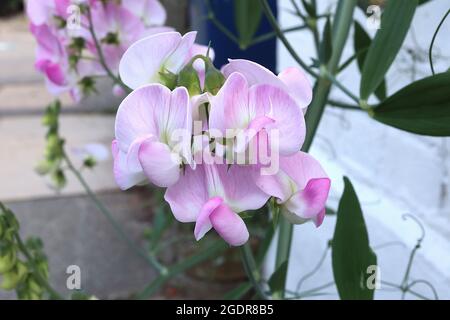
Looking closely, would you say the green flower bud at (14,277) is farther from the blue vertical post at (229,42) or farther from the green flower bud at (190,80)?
the blue vertical post at (229,42)

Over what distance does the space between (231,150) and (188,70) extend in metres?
0.06

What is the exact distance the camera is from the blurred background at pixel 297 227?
1.04 metres

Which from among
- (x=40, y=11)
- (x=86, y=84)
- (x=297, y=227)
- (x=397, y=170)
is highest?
(x=40, y=11)

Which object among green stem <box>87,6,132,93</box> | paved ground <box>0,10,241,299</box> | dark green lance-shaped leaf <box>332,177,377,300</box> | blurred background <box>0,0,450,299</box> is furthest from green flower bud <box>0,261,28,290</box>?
paved ground <box>0,10,241,299</box>

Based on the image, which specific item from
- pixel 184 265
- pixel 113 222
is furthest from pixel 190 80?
pixel 113 222

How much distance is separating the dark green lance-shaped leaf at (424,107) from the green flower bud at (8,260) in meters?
0.41

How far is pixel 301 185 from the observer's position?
0.45 m

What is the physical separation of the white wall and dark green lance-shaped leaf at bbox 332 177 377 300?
365mm

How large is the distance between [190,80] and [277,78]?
59mm

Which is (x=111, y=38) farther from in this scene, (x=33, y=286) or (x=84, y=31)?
(x=33, y=286)

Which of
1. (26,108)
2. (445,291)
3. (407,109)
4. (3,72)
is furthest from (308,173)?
(3,72)

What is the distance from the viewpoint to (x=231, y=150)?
0.42 metres

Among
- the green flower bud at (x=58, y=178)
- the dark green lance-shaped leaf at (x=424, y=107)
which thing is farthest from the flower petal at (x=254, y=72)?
the green flower bud at (x=58, y=178)

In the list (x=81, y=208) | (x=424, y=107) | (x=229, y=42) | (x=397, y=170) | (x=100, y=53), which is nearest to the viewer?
(x=424, y=107)
